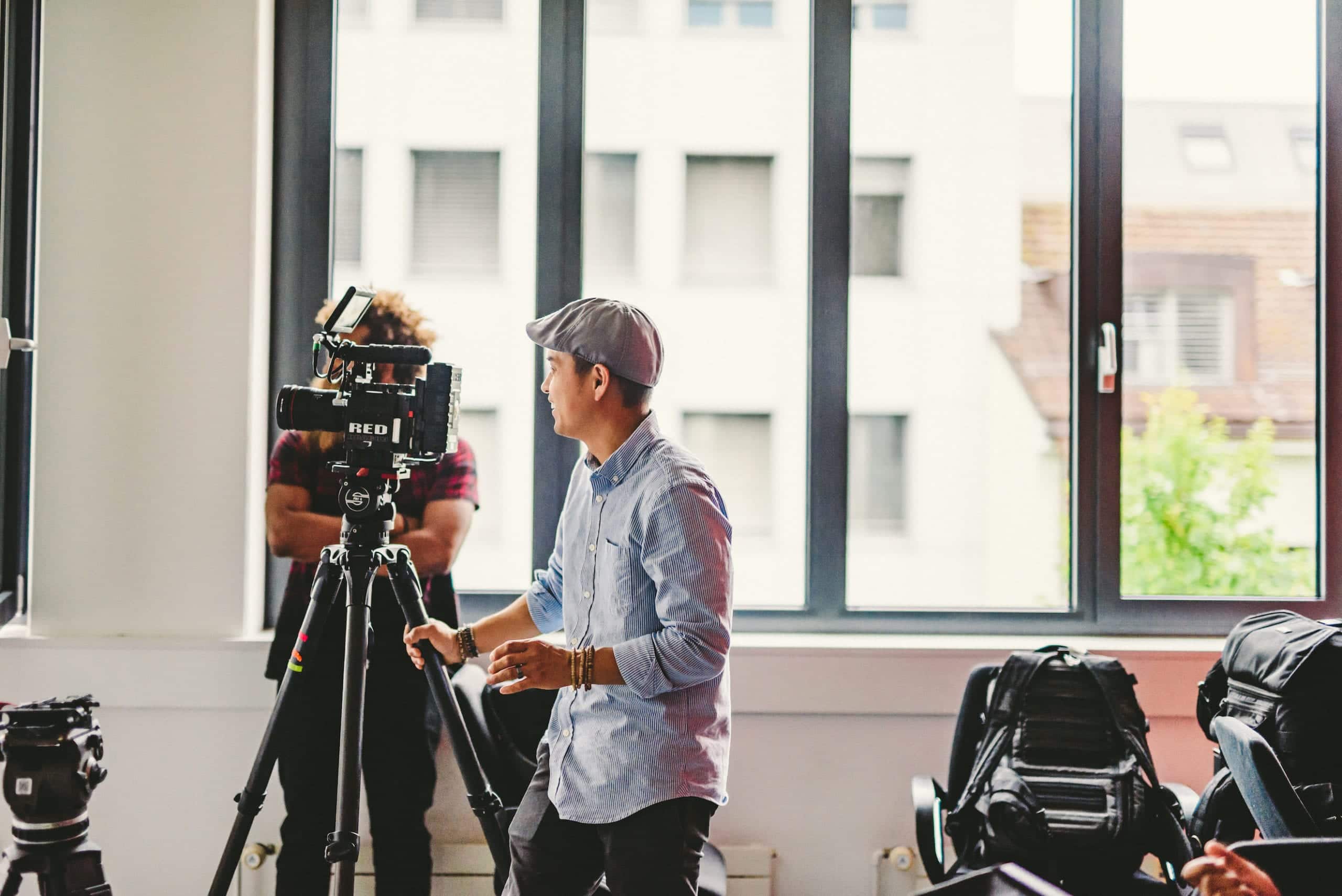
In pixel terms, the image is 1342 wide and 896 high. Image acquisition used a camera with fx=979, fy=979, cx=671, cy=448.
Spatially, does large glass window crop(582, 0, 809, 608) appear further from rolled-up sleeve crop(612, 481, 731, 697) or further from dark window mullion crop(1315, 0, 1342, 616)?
dark window mullion crop(1315, 0, 1342, 616)

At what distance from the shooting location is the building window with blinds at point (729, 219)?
266cm

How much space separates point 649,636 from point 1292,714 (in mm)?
1315

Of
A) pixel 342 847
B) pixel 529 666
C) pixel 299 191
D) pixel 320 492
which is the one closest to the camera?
pixel 529 666

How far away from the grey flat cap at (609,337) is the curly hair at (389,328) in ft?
2.32

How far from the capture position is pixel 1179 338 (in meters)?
2.70

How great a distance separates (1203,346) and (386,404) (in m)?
2.21

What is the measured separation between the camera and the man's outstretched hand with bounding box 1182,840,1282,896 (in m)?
1.08

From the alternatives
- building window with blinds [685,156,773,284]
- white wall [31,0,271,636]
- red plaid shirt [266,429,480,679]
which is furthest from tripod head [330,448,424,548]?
building window with blinds [685,156,773,284]

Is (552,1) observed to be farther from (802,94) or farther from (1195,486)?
(1195,486)

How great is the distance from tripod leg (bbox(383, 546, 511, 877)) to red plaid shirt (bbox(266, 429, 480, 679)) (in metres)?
0.37

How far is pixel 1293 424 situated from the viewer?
2721 millimetres

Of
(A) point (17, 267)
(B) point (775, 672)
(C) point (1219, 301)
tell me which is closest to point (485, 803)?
(B) point (775, 672)

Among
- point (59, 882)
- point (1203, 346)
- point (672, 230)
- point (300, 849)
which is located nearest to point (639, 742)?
point (59, 882)

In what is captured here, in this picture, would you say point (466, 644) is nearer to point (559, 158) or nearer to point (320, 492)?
point (320, 492)
